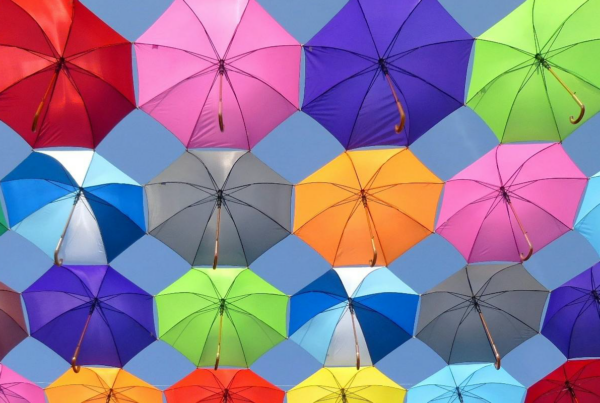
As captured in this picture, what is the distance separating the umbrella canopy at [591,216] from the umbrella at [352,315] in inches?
150

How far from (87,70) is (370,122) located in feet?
17.2

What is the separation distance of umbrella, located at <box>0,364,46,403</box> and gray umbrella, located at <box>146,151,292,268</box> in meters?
4.62

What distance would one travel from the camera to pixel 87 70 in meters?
9.98

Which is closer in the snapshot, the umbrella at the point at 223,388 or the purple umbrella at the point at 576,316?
the purple umbrella at the point at 576,316

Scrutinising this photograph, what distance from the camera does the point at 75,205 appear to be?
11.6 m

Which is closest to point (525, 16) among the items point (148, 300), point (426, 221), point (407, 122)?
point (407, 122)

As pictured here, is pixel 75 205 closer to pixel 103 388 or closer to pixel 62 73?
pixel 62 73

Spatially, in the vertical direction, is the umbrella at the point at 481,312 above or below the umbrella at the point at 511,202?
below

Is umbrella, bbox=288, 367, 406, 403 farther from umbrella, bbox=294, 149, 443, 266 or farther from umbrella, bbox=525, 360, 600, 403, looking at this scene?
umbrella, bbox=525, 360, 600, 403

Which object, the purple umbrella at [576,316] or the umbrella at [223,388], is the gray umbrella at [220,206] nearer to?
the umbrella at [223,388]

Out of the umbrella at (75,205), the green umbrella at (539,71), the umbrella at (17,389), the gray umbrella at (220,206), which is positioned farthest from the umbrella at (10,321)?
the green umbrella at (539,71)

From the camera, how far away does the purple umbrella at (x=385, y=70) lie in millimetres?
9695

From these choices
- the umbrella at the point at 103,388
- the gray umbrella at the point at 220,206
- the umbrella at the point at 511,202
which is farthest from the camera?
the umbrella at the point at 103,388

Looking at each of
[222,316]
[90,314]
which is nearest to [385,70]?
[222,316]
